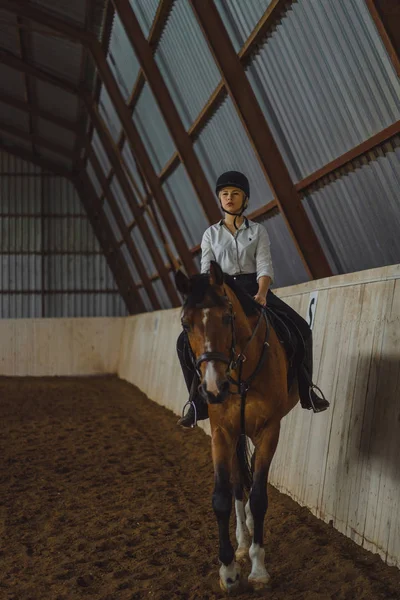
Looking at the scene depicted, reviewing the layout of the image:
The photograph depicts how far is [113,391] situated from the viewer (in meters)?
18.6

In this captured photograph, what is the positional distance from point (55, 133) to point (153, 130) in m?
10.3

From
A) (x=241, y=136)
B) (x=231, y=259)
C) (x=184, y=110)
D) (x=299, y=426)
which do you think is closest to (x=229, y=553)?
(x=231, y=259)

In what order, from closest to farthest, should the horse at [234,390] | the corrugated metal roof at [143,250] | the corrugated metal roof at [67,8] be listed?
the horse at [234,390]
the corrugated metal roof at [67,8]
the corrugated metal roof at [143,250]

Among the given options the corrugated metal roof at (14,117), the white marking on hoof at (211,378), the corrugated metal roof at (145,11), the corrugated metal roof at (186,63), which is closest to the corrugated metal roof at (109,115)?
the corrugated metal roof at (145,11)

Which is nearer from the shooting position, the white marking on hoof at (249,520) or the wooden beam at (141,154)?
the white marking on hoof at (249,520)

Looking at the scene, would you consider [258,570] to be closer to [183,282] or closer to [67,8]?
[183,282]

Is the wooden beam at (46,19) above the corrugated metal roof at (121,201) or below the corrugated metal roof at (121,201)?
above

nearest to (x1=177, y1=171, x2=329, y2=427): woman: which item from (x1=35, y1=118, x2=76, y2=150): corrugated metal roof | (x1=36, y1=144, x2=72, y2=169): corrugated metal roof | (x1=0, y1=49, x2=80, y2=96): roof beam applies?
(x1=0, y1=49, x2=80, y2=96): roof beam

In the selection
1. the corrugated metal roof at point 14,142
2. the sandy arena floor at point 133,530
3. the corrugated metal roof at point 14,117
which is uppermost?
the corrugated metal roof at point 14,117

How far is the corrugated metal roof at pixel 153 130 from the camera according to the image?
1518cm

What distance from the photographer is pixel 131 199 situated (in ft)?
65.9

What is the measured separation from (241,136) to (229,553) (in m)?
7.68

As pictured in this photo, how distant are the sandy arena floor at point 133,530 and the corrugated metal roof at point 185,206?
547cm

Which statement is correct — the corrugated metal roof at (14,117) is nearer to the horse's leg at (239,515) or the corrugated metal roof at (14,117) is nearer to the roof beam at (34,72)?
the roof beam at (34,72)
